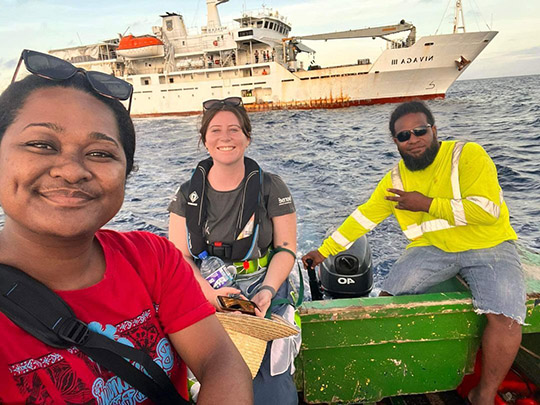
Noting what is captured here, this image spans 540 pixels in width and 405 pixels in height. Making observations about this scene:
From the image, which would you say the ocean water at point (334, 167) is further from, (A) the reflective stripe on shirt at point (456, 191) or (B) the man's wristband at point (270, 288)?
(A) the reflective stripe on shirt at point (456, 191)

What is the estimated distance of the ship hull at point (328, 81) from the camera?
28.3m

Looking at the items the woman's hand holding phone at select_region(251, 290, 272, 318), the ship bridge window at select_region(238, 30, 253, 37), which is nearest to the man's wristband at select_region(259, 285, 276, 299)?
the woman's hand holding phone at select_region(251, 290, 272, 318)

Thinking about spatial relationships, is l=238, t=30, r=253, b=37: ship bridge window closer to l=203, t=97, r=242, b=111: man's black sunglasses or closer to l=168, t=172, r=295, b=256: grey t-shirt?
l=203, t=97, r=242, b=111: man's black sunglasses

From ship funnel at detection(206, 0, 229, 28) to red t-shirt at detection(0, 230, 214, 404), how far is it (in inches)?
1442

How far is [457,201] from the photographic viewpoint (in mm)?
2225

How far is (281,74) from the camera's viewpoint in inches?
1191

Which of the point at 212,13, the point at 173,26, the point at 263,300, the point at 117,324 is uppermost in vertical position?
the point at 212,13

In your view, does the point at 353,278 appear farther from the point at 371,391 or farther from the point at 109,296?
the point at 109,296

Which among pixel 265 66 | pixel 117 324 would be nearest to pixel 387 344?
pixel 117 324

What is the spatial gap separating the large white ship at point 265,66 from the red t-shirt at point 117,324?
3042 cm

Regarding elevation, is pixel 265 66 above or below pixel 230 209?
above

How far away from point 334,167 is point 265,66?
2274 centimetres

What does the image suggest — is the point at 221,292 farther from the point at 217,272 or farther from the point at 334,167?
the point at 334,167

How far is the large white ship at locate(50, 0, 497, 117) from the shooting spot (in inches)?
1124
